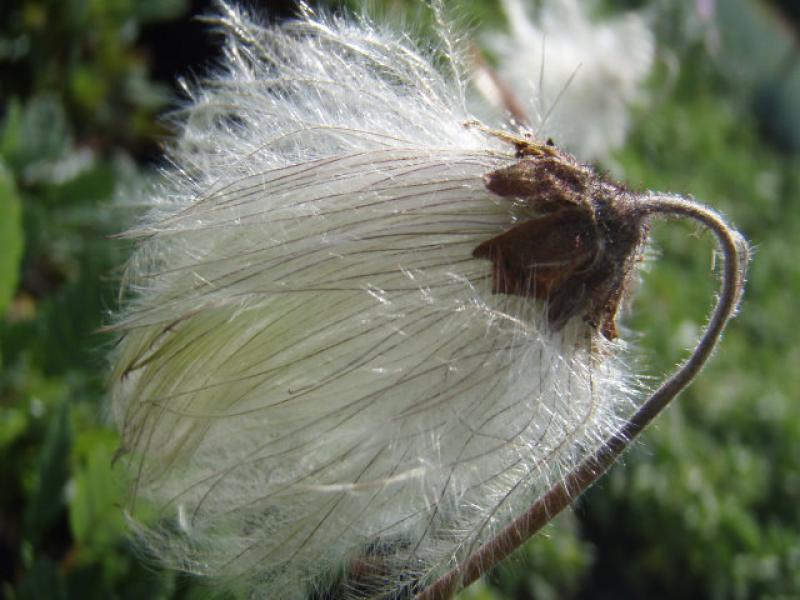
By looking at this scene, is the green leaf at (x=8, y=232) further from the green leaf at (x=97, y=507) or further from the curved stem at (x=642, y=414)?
the curved stem at (x=642, y=414)

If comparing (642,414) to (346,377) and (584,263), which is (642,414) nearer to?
(584,263)

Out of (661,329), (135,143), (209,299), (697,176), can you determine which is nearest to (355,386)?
(209,299)

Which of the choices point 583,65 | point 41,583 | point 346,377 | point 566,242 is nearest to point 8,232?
point 41,583

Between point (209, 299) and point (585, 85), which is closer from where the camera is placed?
point (209, 299)

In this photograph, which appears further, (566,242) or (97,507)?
Answer: (97,507)

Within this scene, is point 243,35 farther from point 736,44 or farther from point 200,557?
point 736,44

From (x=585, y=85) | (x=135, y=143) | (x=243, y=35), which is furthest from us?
(x=135, y=143)
